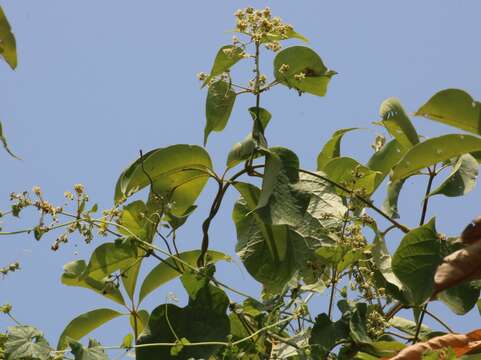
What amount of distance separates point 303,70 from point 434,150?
38 centimetres

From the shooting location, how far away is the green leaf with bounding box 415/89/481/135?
1.72 meters

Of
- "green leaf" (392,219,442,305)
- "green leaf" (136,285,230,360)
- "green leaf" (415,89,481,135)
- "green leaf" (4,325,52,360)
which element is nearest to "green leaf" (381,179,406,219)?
"green leaf" (392,219,442,305)

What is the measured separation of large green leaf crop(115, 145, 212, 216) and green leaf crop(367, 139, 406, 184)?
38 centimetres

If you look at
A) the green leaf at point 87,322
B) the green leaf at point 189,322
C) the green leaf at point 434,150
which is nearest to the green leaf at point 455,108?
the green leaf at point 434,150

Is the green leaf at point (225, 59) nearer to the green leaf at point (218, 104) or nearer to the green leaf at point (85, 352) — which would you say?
the green leaf at point (218, 104)

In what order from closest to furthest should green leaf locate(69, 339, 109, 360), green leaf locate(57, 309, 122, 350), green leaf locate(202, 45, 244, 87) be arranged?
green leaf locate(69, 339, 109, 360) → green leaf locate(202, 45, 244, 87) → green leaf locate(57, 309, 122, 350)

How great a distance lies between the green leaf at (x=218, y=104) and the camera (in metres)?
1.99

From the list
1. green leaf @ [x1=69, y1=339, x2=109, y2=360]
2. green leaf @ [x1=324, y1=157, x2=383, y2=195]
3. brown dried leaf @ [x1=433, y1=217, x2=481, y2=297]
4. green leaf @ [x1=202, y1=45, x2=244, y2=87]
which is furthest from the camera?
green leaf @ [x1=324, y1=157, x2=383, y2=195]

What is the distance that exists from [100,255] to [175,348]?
29cm

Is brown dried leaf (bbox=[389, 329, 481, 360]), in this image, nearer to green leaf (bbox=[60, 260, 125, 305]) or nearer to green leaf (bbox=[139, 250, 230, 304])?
green leaf (bbox=[139, 250, 230, 304])

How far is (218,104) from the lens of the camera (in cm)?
200

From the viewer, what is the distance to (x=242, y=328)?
6.49ft

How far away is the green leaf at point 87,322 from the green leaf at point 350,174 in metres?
0.58

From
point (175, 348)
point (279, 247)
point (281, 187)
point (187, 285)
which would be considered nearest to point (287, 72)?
point (281, 187)
